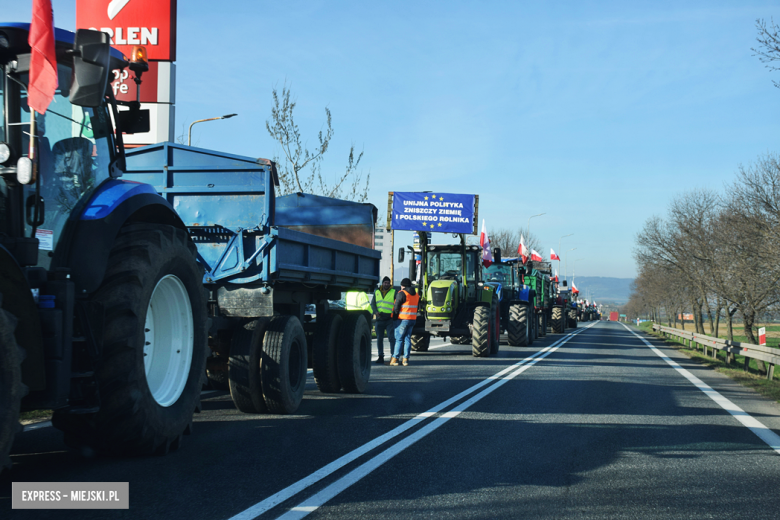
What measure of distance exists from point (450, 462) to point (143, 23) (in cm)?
1306

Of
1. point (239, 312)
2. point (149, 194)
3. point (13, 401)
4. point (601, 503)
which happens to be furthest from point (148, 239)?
point (601, 503)

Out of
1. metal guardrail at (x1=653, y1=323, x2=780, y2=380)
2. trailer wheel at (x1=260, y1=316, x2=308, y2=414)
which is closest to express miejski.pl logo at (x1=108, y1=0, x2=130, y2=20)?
trailer wheel at (x1=260, y1=316, x2=308, y2=414)

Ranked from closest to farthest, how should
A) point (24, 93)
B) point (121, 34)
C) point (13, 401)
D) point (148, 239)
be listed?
point (13, 401) < point (24, 93) < point (148, 239) < point (121, 34)

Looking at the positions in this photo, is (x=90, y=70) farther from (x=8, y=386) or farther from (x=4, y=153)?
(x=8, y=386)

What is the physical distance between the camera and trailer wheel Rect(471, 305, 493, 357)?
17.6 metres

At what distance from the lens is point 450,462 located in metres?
5.48

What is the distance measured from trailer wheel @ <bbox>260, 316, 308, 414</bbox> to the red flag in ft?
12.4

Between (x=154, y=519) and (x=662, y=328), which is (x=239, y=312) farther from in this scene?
(x=662, y=328)

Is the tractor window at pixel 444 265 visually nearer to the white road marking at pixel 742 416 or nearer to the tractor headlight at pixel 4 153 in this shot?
the white road marking at pixel 742 416

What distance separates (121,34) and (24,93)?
12361 mm

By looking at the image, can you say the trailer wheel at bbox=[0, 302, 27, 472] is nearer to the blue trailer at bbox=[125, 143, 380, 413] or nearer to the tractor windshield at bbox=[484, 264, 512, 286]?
the blue trailer at bbox=[125, 143, 380, 413]

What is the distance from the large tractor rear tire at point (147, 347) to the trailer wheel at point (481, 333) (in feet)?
40.5

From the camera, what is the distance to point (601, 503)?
4445 millimetres

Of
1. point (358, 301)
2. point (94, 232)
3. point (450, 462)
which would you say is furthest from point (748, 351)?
point (94, 232)
